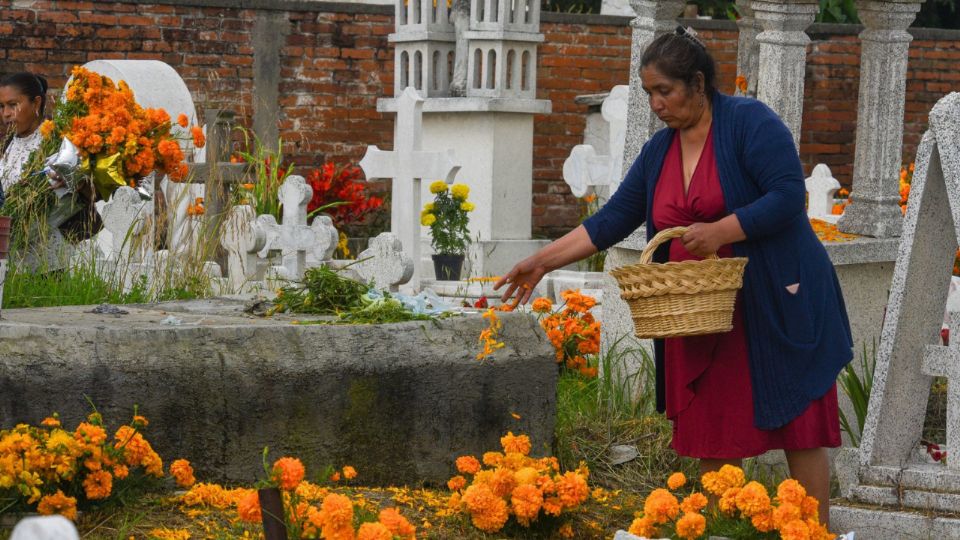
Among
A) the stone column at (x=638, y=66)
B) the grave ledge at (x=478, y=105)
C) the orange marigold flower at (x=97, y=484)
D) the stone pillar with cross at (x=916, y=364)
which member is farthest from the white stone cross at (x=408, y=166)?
the orange marigold flower at (x=97, y=484)

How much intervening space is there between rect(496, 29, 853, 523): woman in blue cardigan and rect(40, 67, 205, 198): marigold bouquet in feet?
9.51

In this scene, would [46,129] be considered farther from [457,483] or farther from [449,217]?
[449,217]

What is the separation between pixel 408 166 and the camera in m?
9.04

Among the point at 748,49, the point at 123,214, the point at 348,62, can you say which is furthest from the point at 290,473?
the point at 348,62

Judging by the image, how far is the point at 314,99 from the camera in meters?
12.4

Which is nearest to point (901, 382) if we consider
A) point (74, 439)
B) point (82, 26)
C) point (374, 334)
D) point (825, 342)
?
point (825, 342)

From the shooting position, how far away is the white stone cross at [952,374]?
4426 mm

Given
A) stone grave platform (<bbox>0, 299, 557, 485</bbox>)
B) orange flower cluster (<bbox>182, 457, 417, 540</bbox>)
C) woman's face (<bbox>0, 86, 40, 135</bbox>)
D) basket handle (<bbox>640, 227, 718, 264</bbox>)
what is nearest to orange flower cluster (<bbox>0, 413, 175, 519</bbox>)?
stone grave platform (<bbox>0, 299, 557, 485</bbox>)

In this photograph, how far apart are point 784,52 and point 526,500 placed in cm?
275

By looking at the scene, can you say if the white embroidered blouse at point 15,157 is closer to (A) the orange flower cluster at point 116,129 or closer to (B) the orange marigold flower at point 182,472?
(A) the orange flower cluster at point 116,129

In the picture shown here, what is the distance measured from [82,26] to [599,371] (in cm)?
678

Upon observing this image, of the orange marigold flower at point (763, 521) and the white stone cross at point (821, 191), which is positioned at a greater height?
the white stone cross at point (821, 191)

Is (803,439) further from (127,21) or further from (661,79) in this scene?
(127,21)

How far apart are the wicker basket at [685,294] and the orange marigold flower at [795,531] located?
2.10 feet
